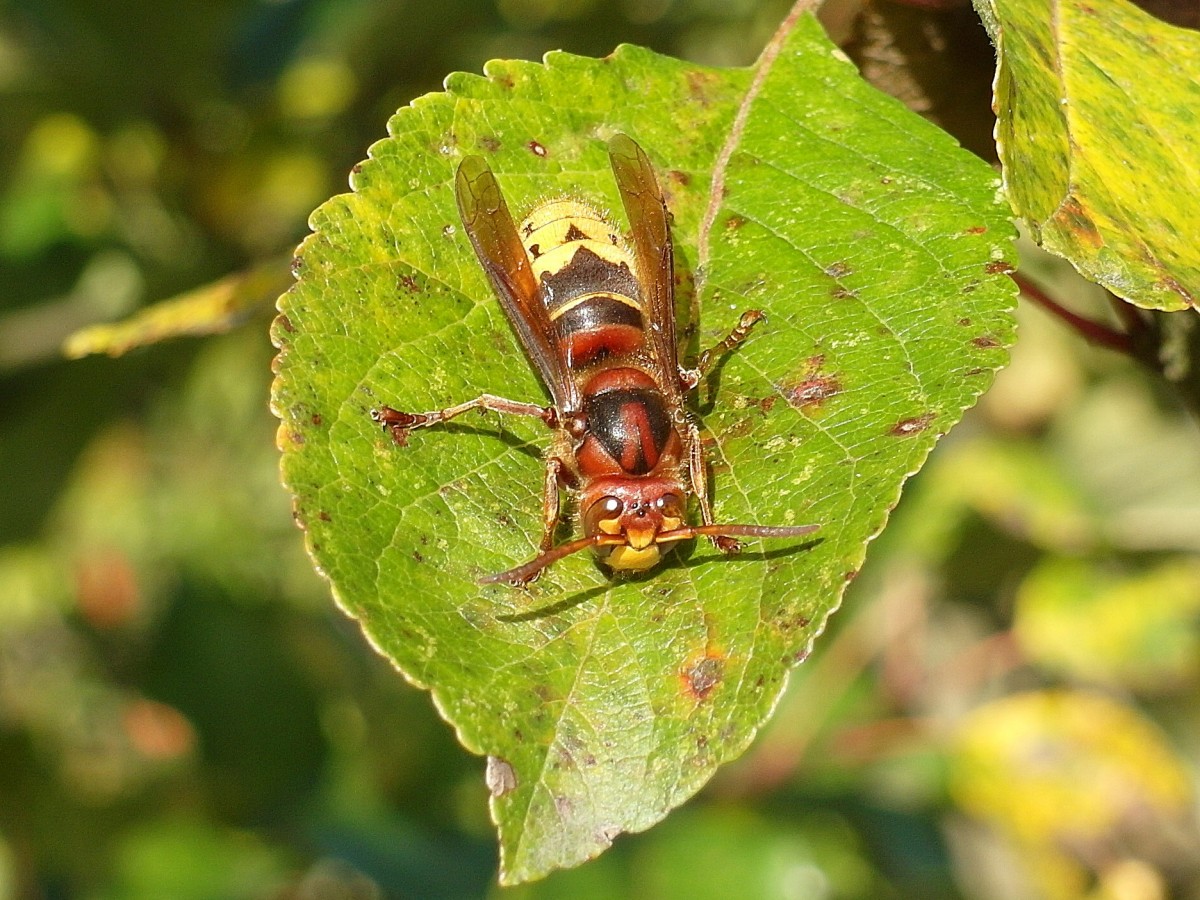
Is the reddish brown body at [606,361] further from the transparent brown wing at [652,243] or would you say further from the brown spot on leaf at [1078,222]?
the brown spot on leaf at [1078,222]

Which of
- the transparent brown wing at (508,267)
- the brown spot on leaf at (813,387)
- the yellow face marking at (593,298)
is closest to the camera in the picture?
the brown spot on leaf at (813,387)

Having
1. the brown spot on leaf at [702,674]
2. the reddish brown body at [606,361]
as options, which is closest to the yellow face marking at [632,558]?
the reddish brown body at [606,361]

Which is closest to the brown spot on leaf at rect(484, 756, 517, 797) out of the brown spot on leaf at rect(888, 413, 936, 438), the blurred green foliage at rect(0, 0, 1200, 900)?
the brown spot on leaf at rect(888, 413, 936, 438)

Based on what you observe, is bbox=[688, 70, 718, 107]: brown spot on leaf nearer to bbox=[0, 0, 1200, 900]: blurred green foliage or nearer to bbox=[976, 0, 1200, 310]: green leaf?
bbox=[976, 0, 1200, 310]: green leaf

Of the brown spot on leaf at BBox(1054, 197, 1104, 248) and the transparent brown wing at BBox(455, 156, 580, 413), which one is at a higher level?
the brown spot on leaf at BBox(1054, 197, 1104, 248)

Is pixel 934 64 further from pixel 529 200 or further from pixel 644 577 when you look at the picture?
pixel 644 577

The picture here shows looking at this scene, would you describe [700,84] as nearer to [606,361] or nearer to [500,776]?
[606,361]

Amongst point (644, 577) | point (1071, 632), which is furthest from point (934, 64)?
point (1071, 632)

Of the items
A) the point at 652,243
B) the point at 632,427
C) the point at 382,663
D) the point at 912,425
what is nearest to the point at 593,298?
the point at 652,243
